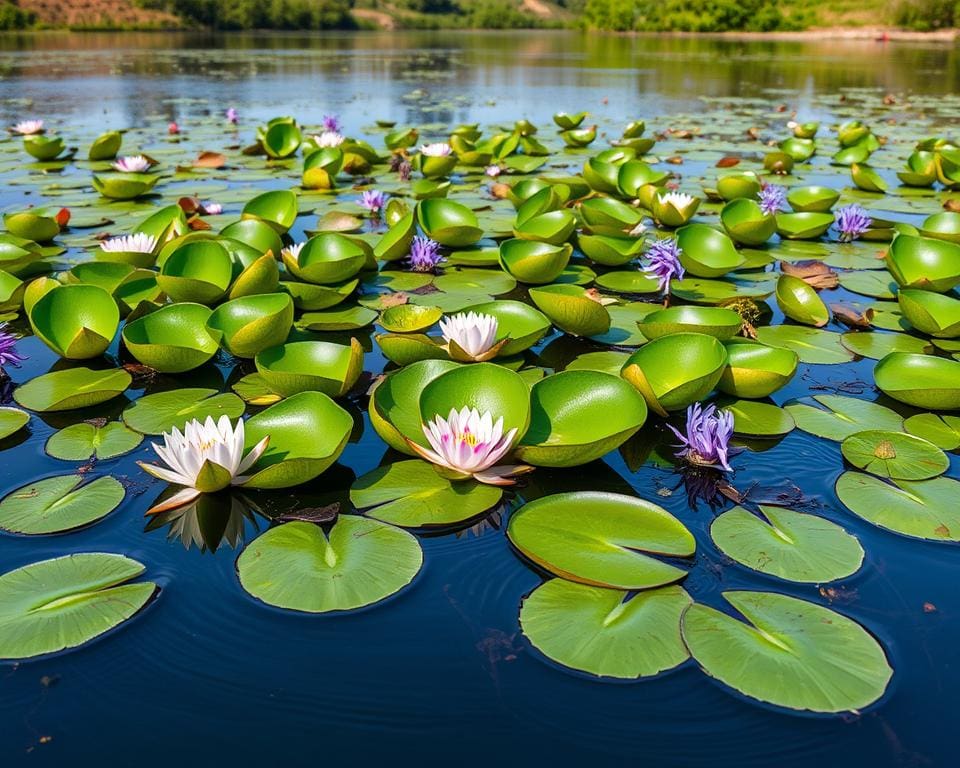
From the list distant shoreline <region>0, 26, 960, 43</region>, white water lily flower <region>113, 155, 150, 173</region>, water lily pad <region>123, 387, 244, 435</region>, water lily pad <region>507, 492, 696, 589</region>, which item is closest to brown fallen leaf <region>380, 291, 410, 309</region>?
water lily pad <region>123, 387, 244, 435</region>

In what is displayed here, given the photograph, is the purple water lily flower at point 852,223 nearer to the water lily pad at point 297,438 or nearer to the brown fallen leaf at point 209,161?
the water lily pad at point 297,438

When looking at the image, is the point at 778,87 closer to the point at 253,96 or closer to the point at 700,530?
the point at 253,96

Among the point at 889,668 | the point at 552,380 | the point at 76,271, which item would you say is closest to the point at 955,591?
the point at 889,668

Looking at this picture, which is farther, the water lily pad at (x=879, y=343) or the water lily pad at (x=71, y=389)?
the water lily pad at (x=879, y=343)

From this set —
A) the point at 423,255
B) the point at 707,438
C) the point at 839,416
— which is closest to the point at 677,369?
the point at 707,438

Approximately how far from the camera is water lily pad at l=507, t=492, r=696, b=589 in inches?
58.7

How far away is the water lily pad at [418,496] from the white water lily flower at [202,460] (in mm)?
275

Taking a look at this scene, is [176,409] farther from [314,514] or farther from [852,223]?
[852,223]

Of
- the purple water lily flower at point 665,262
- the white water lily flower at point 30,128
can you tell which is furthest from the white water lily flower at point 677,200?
the white water lily flower at point 30,128

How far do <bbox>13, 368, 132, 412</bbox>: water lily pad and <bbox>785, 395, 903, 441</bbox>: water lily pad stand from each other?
2054mm

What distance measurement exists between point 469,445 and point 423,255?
1.90 m

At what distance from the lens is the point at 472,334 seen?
2.25m

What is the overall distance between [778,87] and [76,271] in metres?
13.3

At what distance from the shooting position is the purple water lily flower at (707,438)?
1.90 meters
